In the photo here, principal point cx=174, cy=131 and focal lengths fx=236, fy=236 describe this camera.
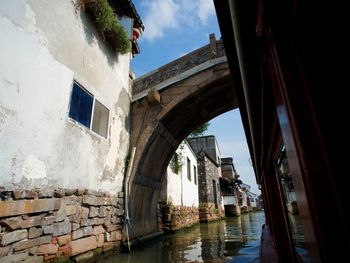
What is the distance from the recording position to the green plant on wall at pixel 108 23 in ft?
18.0

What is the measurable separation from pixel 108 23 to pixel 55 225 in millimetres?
4643

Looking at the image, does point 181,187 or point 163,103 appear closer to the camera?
point 163,103

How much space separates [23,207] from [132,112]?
15.0 feet

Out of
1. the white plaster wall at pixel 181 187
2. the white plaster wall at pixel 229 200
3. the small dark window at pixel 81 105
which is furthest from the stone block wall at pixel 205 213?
the small dark window at pixel 81 105

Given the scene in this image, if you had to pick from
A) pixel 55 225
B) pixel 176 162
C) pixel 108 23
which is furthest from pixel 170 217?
pixel 108 23

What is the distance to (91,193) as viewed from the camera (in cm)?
498

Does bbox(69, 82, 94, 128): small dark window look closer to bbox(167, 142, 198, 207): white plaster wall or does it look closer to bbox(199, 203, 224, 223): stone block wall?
bbox(167, 142, 198, 207): white plaster wall

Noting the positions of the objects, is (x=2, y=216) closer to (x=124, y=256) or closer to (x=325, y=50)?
(x=124, y=256)

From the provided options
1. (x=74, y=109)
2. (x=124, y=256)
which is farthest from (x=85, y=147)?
(x=124, y=256)

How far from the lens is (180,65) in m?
7.57

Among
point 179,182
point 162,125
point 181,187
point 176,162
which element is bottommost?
point 181,187

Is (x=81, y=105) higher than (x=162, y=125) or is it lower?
lower

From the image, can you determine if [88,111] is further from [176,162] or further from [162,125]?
[176,162]

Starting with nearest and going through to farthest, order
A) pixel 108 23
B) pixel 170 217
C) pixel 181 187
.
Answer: pixel 108 23 → pixel 170 217 → pixel 181 187
